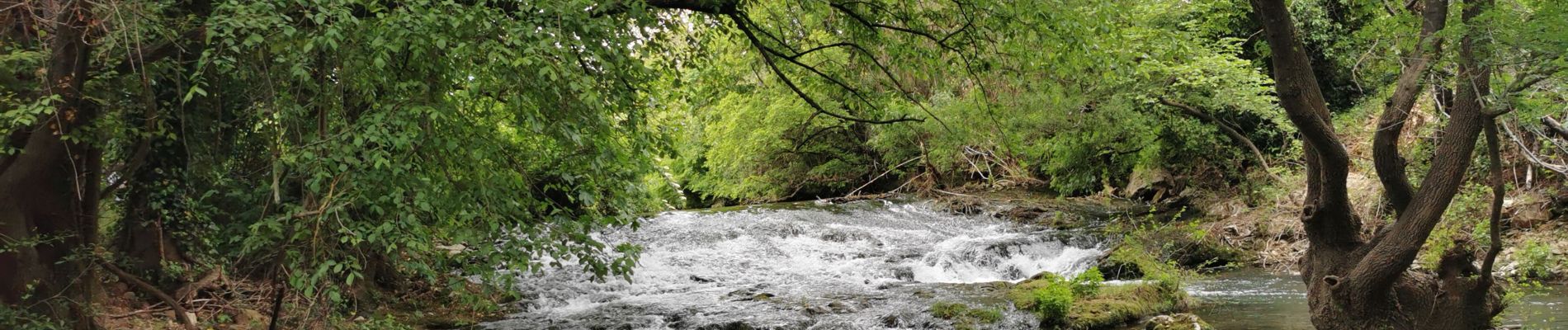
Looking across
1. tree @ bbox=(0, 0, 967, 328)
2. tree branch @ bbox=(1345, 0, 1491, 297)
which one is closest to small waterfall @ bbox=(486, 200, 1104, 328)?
tree branch @ bbox=(1345, 0, 1491, 297)

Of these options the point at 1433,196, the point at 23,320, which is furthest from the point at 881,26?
the point at 23,320

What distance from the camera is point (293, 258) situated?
4.68 meters

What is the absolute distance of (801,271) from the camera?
12.4m

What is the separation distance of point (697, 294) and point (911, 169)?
11598 mm

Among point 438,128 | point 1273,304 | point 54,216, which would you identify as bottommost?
point 1273,304

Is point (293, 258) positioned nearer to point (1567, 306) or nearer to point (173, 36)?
point (173, 36)

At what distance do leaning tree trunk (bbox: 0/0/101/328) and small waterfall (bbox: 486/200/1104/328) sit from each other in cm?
377

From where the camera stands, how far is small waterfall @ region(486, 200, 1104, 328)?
A: 30.6ft

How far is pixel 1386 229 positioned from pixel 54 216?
27.4 ft

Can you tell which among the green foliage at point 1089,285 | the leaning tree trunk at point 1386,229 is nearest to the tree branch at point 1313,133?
the leaning tree trunk at point 1386,229

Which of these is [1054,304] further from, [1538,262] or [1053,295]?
[1538,262]

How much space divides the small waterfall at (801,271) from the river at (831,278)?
0.08 ft

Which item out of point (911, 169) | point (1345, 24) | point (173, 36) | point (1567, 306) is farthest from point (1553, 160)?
point (173, 36)

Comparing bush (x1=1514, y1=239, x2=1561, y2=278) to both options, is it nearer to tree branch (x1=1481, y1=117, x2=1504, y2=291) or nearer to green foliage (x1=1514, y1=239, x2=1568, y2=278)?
green foliage (x1=1514, y1=239, x2=1568, y2=278)
